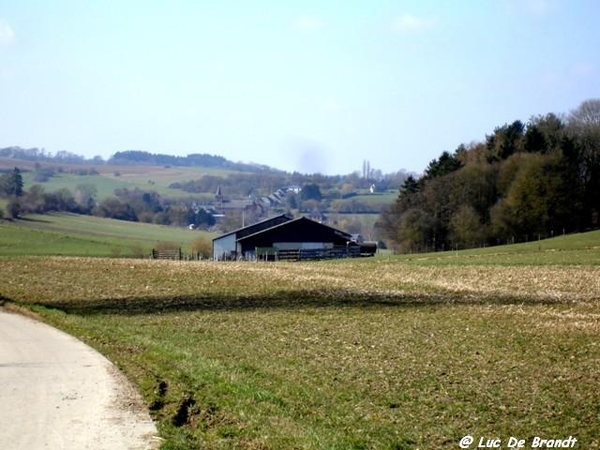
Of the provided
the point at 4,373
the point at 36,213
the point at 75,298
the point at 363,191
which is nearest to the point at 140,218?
the point at 36,213

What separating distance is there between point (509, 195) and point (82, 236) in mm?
45930

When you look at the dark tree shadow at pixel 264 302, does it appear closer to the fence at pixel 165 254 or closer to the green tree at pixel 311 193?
the fence at pixel 165 254

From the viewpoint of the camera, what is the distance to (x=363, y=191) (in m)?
192

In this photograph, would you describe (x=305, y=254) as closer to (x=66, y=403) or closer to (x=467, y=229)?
(x=467, y=229)

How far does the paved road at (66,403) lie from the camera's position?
35.4 ft

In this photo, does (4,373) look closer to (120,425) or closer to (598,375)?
(120,425)

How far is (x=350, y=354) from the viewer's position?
57.4 ft

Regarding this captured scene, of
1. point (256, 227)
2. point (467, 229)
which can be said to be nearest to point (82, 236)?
point (256, 227)

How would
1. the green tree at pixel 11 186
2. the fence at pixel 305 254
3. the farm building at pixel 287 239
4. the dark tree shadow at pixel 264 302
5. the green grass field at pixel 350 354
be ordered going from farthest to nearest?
the green tree at pixel 11 186 < the farm building at pixel 287 239 < the fence at pixel 305 254 < the dark tree shadow at pixel 264 302 < the green grass field at pixel 350 354

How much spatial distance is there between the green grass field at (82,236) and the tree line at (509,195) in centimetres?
2391

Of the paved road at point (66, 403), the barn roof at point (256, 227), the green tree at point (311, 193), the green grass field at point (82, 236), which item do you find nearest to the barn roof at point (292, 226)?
the barn roof at point (256, 227)

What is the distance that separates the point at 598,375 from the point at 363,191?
178 meters

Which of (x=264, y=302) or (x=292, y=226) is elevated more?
(x=292, y=226)

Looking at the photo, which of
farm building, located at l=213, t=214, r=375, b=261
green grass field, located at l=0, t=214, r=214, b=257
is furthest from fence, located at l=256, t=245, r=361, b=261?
green grass field, located at l=0, t=214, r=214, b=257
